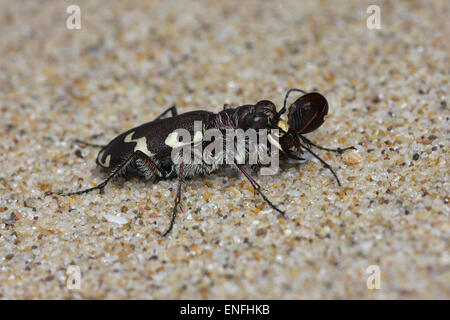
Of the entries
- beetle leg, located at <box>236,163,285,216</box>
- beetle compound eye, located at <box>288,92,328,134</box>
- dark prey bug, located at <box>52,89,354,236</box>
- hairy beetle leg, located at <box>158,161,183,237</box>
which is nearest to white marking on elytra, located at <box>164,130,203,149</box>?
dark prey bug, located at <box>52,89,354,236</box>

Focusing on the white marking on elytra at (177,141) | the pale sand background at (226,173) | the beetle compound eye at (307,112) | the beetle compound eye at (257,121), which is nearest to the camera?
the pale sand background at (226,173)

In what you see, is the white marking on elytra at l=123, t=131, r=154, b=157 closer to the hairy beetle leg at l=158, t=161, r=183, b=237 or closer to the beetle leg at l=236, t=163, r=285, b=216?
the hairy beetle leg at l=158, t=161, r=183, b=237

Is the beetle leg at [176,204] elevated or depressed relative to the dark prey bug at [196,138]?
depressed

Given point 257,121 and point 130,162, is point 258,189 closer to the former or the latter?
point 257,121

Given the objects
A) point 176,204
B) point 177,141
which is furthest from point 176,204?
point 177,141

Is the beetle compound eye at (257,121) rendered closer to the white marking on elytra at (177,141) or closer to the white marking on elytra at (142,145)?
the white marking on elytra at (177,141)

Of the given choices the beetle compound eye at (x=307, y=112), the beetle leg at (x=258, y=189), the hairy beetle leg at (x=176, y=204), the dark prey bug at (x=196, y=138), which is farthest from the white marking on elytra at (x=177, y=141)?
the beetle compound eye at (x=307, y=112)
